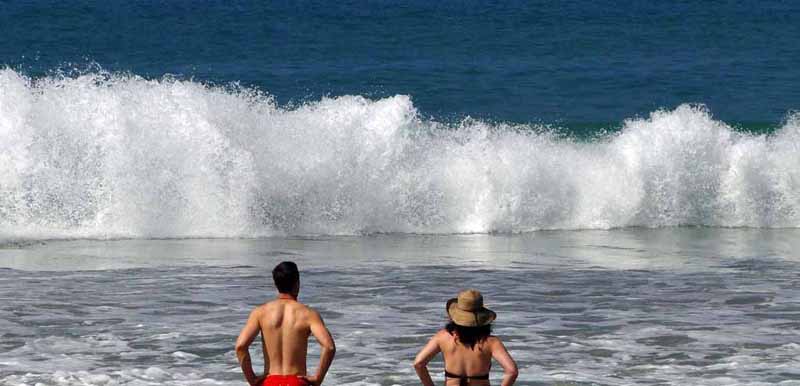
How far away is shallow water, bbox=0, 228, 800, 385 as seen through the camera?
1103 cm

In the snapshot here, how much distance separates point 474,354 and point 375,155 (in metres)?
13.8

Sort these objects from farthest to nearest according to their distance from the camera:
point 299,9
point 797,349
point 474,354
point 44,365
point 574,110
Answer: point 299,9 < point 574,110 < point 797,349 < point 44,365 < point 474,354

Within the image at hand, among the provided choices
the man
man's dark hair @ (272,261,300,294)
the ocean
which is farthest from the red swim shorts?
the ocean

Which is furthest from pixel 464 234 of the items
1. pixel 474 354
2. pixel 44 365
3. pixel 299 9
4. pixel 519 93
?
pixel 299 9

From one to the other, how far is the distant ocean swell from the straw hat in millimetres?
12015

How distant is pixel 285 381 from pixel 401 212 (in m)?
12.8

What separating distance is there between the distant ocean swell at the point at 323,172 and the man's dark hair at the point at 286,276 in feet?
38.0

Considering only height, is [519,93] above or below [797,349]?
above

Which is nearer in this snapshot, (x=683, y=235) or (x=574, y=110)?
(x=683, y=235)

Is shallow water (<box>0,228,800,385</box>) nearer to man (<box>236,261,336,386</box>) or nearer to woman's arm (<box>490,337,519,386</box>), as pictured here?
man (<box>236,261,336,386</box>)

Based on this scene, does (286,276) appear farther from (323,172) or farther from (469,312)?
(323,172)

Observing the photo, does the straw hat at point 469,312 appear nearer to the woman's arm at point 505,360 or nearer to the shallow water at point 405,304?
the woman's arm at point 505,360

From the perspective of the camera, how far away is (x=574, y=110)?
109ft

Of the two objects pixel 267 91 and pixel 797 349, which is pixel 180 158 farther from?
pixel 267 91
